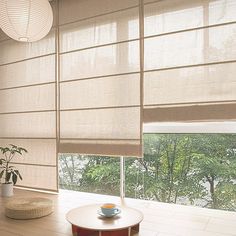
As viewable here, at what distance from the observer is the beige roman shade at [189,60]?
2.56 meters

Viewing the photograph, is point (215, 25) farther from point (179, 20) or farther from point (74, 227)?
point (74, 227)

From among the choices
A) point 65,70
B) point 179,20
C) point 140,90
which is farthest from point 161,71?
point 65,70

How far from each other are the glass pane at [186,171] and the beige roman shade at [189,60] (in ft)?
3.10

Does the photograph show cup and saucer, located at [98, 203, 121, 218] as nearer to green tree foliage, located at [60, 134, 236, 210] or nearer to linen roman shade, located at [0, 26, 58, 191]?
green tree foliage, located at [60, 134, 236, 210]

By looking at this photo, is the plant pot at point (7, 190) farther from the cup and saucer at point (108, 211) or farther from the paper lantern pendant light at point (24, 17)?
the paper lantern pendant light at point (24, 17)

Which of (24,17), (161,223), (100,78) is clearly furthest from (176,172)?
(24,17)

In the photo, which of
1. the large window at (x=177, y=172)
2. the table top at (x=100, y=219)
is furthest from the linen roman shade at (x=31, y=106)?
the table top at (x=100, y=219)

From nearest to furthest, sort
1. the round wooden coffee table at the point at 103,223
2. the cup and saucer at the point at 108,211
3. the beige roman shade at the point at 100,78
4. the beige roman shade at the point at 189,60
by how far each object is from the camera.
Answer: the round wooden coffee table at the point at 103,223 → the cup and saucer at the point at 108,211 → the beige roman shade at the point at 189,60 → the beige roman shade at the point at 100,78

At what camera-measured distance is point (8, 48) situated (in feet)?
13.4

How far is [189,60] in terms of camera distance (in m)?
2.72

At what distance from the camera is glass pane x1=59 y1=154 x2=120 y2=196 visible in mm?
3857

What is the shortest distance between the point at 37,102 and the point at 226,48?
2.36 meters

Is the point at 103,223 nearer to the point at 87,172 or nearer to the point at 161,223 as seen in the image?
the point at 161,223

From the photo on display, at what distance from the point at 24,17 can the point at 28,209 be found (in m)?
1.67
